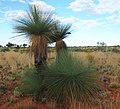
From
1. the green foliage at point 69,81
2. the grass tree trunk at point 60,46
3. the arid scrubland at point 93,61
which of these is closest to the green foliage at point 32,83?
the green foliage at point 69,81

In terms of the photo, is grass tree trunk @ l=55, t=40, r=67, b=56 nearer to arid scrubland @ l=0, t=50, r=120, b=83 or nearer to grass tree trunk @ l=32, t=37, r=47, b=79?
arid scrubland @ l=0, t=50, r=120, b=83

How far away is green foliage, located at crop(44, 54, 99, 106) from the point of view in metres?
7.80

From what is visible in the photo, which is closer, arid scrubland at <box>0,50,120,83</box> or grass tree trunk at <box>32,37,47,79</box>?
grass tree trunk at <box>32,37,47,79</box>

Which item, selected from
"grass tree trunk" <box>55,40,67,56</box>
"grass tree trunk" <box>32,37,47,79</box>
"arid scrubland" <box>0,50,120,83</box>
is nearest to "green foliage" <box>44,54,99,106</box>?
"grass tree trunk" <box>32,37,47,79</box>

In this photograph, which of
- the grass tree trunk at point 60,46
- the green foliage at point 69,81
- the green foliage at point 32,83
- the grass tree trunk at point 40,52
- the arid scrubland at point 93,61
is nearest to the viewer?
the green foliage at point 69,81

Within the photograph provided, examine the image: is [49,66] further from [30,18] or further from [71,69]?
[30,18]

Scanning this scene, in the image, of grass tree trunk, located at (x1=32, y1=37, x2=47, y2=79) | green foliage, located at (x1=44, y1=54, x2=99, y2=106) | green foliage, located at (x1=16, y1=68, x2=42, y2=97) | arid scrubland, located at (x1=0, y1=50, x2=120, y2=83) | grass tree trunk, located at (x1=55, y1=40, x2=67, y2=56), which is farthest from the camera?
arid scrubland, located at (x1=0, y1=50, x2=120, y2=83)

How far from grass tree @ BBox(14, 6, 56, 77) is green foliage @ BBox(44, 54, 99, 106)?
1.52ft

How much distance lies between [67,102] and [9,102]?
68.0 inches

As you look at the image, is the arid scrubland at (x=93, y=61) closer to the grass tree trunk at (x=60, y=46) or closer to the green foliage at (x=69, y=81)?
the grass tree trunk at (x=60, y=46)

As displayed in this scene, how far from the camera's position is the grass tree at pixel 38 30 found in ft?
27.1

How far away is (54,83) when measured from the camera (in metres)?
7.94

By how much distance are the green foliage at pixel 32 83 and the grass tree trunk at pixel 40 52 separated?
181mm

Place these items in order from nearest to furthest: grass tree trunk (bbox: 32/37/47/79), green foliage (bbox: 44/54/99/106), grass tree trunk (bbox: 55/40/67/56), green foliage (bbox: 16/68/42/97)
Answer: green foliage (bbox: 44/54/99/106) < grass tree trunk (bbox: 32/37/47/79) < green foliage (bbox: 16/68/42/97) < grass tree trunk (bbox: 55/40/67/56)
